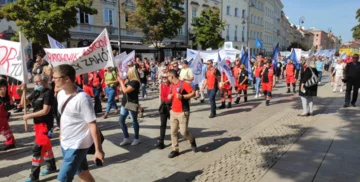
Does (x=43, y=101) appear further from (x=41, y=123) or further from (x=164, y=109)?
(x=164, y=109)

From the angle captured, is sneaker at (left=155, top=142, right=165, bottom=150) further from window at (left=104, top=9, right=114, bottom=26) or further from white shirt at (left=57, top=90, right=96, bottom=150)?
window at (left=104, top=9, right=114, bottom=26)

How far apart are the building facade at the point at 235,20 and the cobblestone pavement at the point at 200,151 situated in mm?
38796

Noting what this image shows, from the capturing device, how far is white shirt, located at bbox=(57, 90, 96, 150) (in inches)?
115

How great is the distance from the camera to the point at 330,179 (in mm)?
4230

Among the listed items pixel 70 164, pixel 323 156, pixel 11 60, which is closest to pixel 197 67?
pixel 323 156

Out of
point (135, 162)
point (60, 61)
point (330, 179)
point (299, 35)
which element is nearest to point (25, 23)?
point (60, 61)

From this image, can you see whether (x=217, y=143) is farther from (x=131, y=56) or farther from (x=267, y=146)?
(x=131, y=56)

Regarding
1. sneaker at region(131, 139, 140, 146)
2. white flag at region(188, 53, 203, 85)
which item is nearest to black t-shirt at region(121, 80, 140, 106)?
sneaker at region(131, 139, 140, 146)

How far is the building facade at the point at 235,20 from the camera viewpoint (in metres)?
46.2

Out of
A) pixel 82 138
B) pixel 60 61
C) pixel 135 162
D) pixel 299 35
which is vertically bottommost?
pixel 135 162

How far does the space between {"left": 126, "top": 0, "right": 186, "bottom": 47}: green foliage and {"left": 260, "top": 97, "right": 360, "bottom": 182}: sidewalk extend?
55.3ft

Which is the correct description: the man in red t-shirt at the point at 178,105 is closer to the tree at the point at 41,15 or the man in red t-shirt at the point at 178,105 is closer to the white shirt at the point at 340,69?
the tree at the point at 41,15

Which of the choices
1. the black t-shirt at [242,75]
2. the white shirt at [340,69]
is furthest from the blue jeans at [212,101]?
the white shirt at [340,69]

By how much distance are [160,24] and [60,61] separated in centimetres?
1758
